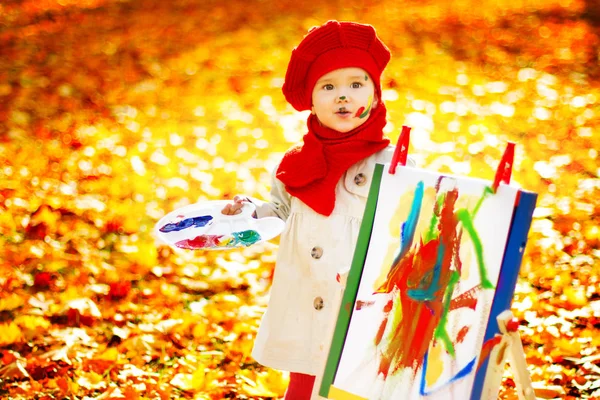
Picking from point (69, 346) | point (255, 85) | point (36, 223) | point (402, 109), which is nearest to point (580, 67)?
point (402, 109)

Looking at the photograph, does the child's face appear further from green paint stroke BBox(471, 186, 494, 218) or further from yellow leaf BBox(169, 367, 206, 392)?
yellow leaf BBox(169, 367, 206, 392)

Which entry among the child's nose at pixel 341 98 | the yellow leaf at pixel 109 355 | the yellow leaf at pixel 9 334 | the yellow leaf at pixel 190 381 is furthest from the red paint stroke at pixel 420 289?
the yellow leaf at pixel 9 334

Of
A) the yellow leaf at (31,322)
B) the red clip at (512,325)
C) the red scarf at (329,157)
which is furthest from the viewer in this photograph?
the yellow leaf at (31,322)

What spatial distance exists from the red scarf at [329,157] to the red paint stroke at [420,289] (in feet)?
1.42

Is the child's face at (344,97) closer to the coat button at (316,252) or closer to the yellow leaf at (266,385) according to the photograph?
the coat button at (316,252)

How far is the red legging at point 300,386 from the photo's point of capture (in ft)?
9.55

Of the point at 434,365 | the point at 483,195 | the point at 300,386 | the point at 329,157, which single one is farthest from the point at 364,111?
the point at 300,386

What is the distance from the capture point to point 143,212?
5.36m

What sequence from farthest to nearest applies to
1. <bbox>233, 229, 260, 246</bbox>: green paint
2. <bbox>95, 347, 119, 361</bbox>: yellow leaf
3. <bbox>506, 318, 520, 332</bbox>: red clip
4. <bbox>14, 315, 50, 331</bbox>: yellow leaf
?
<bbox>14, 315, 50, 331</bbox>: yellow leaf < <bbox>95, 347, 119, 361</bbox>: yellow leaf < <bbox>233, 229, 260, 246</bbox>: green paint < <bbox>506, 318, 520, 332</bbox>: red clip

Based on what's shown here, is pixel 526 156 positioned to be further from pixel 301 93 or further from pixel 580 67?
pixel 301 93

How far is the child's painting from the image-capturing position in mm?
2221

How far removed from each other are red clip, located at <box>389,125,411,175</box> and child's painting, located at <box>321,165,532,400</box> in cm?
3

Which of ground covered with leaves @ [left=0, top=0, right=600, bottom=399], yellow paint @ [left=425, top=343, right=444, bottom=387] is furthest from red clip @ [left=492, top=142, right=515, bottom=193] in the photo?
ground covered with leaves @ [left=0, top=0, right=600, bottom=399]

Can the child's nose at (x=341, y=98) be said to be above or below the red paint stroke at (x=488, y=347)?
above
